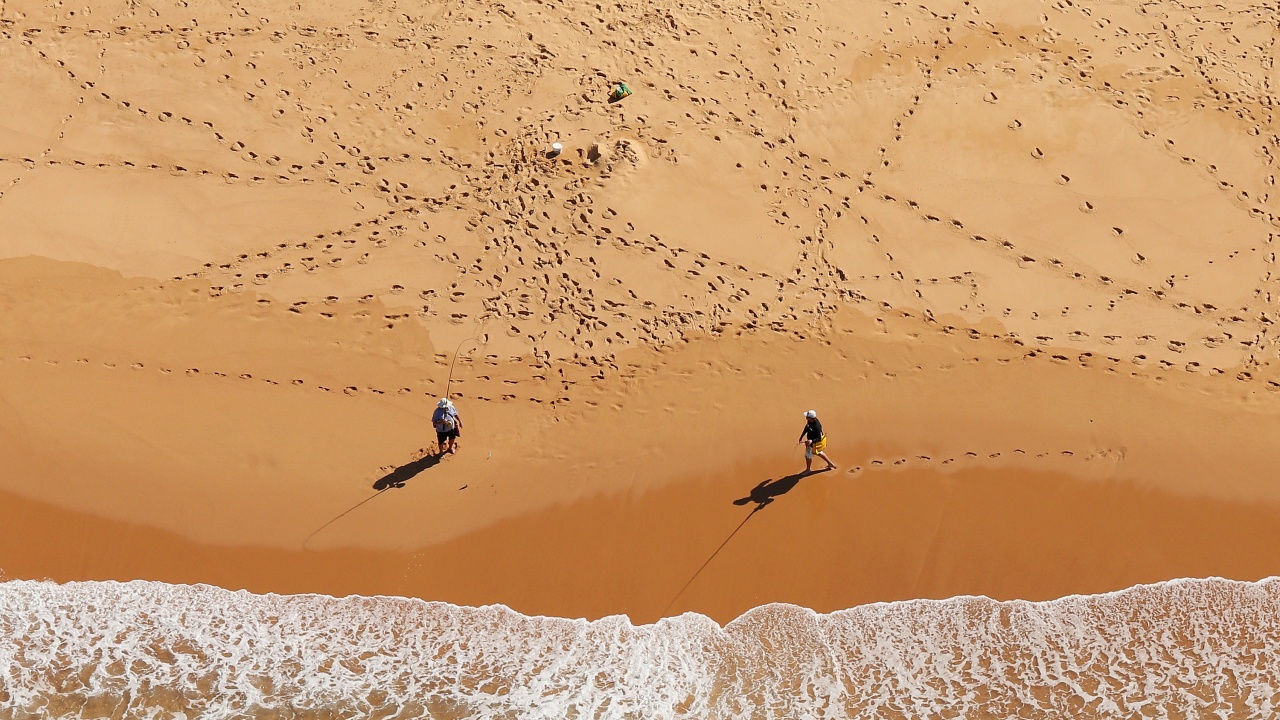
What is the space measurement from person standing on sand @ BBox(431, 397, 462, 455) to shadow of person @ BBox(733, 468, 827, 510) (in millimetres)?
3134

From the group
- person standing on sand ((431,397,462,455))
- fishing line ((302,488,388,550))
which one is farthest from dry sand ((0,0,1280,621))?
person standing on sand ((431,397,462,455))

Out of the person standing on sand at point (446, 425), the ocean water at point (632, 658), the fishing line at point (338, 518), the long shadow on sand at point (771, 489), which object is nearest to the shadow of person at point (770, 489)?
the long shadow on sand at point (771, 489)

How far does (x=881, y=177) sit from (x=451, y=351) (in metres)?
5.86

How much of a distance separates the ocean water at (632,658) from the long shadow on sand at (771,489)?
1.16 meters

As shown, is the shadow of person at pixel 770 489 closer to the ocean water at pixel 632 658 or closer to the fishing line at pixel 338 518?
the ocean water at pixel 632 658

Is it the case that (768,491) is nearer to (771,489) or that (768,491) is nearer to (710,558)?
(771,489)

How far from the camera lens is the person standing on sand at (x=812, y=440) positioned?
9.95 metres

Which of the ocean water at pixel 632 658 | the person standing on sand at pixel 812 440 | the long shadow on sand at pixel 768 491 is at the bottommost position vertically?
the ocean water at pixel 632 658

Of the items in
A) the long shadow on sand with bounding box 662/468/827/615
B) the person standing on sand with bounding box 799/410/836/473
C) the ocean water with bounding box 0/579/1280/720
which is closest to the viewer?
the ocean water with bounding box 0/579/1280/720

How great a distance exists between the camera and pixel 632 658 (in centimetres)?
958

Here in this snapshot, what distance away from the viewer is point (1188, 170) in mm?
12320

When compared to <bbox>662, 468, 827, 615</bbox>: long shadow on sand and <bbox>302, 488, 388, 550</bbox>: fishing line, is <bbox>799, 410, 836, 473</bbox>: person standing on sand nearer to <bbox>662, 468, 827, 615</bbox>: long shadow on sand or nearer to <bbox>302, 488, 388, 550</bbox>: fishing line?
<bbox>662, 468, 827, 615</bbox>: long shadow on sand

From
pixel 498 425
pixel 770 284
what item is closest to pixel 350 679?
pixel 498 425

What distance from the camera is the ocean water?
940 cm
